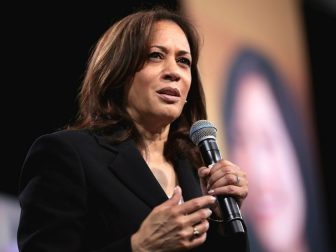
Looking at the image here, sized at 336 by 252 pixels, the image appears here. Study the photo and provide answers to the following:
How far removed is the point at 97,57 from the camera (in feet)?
6.95

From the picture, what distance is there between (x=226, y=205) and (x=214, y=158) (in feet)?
0.51

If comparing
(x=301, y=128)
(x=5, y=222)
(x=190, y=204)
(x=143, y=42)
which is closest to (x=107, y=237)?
(x=190, y=204)

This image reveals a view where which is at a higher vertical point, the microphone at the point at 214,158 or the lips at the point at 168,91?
the lips at the point at 168,91

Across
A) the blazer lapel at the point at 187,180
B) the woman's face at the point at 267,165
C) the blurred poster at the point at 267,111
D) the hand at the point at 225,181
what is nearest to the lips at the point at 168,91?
the blazer lapel at the point at 187,180

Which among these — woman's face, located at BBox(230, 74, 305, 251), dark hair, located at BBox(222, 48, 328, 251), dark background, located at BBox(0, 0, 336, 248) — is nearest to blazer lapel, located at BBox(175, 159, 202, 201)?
dark background, located at BBox(0, 0, 336, 248)

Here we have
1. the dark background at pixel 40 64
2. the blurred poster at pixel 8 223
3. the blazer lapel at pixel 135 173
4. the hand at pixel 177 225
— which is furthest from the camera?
the dark background at pixel 40 64

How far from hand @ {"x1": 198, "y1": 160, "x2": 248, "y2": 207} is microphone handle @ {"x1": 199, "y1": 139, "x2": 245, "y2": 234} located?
0.06 ft

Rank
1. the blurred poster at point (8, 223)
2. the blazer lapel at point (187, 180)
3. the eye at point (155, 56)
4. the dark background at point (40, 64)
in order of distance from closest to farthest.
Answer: the blazer lapel at point (187, 180) → the eye at point (155, 56) → the blurred poster at point (8, 223) → the dark background at point (40, 64)

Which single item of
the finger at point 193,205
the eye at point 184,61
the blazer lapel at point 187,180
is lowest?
the finger at point 193,205

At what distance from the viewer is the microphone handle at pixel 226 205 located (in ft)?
4.92

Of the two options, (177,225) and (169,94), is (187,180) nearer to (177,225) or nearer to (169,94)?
(169,94)

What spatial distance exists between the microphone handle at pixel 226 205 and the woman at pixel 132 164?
0.09 feet

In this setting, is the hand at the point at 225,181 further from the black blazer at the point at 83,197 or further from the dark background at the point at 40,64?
the dark background at the point at 40,64

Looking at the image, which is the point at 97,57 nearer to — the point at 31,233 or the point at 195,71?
the point at 195,71
